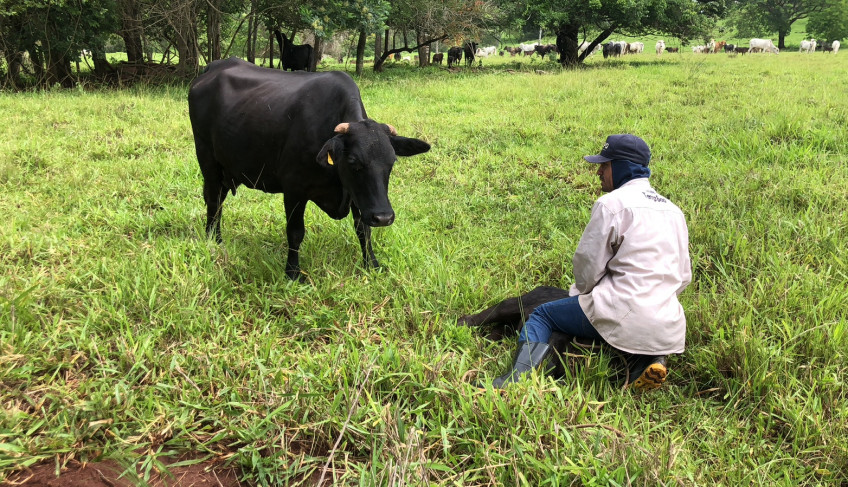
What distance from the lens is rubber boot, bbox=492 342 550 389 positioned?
241cm

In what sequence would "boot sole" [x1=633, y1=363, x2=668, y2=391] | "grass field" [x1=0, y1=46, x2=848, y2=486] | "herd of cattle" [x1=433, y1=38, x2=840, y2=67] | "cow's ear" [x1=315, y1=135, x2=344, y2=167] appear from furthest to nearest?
"herd of cattle" [x1=433, y1=38, x2=840, y2=67], "cow's ear" [x1=315, y1=135, x2=344, y2=167], "boot sole" [x1=633, y1=363, x2=668, y2=391], "grass field" [x1=0, y1=46, x2=848, y2=486]

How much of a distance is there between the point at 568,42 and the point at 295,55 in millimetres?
11536

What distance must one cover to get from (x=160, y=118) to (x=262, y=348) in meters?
7.62

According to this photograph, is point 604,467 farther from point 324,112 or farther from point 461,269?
point 324,112

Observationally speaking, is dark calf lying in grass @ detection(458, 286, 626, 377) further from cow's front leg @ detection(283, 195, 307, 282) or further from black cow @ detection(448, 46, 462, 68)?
black cow @ detection(448, 46, 462, 68)

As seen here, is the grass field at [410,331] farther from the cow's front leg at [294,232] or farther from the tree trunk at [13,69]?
the tree trunk at [13,69]

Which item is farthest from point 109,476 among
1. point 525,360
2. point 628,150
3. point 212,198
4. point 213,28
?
point 213,28

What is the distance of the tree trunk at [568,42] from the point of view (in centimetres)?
2078

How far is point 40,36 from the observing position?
1232 cm

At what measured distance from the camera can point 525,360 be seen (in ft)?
8.23

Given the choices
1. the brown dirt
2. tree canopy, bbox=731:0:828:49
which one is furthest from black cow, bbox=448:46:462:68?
tree canopy, bbox=731:0:828:49

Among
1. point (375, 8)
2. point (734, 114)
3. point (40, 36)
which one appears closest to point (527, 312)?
point (734, 114)

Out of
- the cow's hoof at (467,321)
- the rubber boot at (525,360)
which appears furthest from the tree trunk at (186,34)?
the rubber boot at (525,360)

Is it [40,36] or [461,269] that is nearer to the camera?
[461,269]
